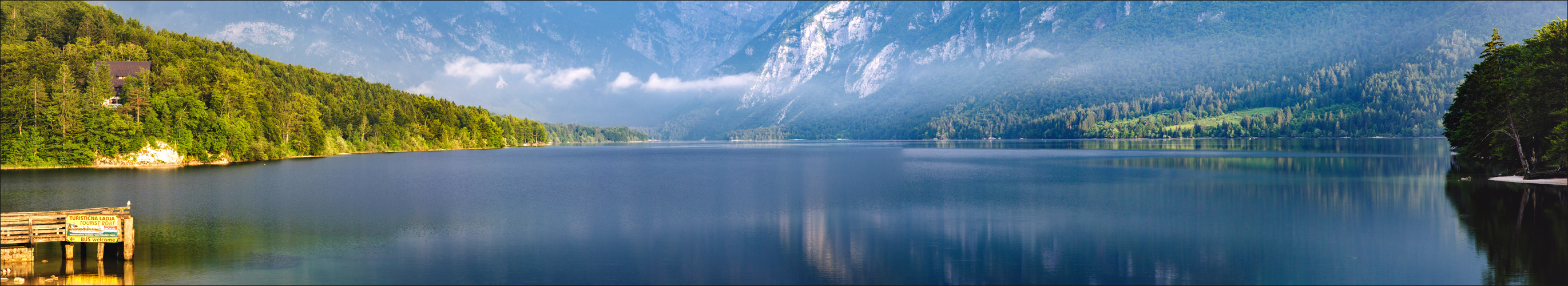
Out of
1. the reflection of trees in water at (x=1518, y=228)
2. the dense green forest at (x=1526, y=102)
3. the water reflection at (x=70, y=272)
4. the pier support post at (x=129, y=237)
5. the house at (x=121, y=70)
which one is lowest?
the reflection of trees in water at (x=1518, y=228)

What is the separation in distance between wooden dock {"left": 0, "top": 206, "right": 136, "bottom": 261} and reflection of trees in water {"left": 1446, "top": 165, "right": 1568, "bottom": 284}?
3233 cm

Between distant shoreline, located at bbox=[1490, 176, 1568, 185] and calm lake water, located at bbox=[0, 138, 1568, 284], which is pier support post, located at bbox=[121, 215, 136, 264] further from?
distant shoreline, located at bbox=[1490, 176, 1568, 185]

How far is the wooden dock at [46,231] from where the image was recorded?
1786cm

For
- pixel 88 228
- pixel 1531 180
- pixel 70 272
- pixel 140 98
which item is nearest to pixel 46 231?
pixel 88 228

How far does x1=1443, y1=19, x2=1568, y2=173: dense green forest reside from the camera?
36.8 m

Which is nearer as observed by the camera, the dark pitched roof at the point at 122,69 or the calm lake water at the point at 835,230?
the calm lake water at the point at 835,230

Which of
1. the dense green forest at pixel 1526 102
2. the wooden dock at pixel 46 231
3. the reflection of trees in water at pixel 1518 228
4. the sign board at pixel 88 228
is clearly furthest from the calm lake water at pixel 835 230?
the dense green forest at pixel 1526 102

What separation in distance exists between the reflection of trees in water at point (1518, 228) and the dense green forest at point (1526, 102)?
3635mm

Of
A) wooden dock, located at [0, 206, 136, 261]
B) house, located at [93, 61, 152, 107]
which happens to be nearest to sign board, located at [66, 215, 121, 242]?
wooden dock, located at [0, 206, 136, 261]

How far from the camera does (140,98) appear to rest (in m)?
67.3

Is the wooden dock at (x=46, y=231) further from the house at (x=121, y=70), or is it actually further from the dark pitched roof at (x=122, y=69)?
the dark pitched roof at (x=122, y=69)

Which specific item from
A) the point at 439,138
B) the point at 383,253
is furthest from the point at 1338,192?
the point at 439,138

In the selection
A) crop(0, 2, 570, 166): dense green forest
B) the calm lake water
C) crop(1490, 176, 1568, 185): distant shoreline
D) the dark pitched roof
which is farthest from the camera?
the dark pitched roof

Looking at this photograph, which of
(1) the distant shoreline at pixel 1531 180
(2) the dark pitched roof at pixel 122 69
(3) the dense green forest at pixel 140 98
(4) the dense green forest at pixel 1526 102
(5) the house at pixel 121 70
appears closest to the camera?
(4) the dense green forest at pixel 1526 102
